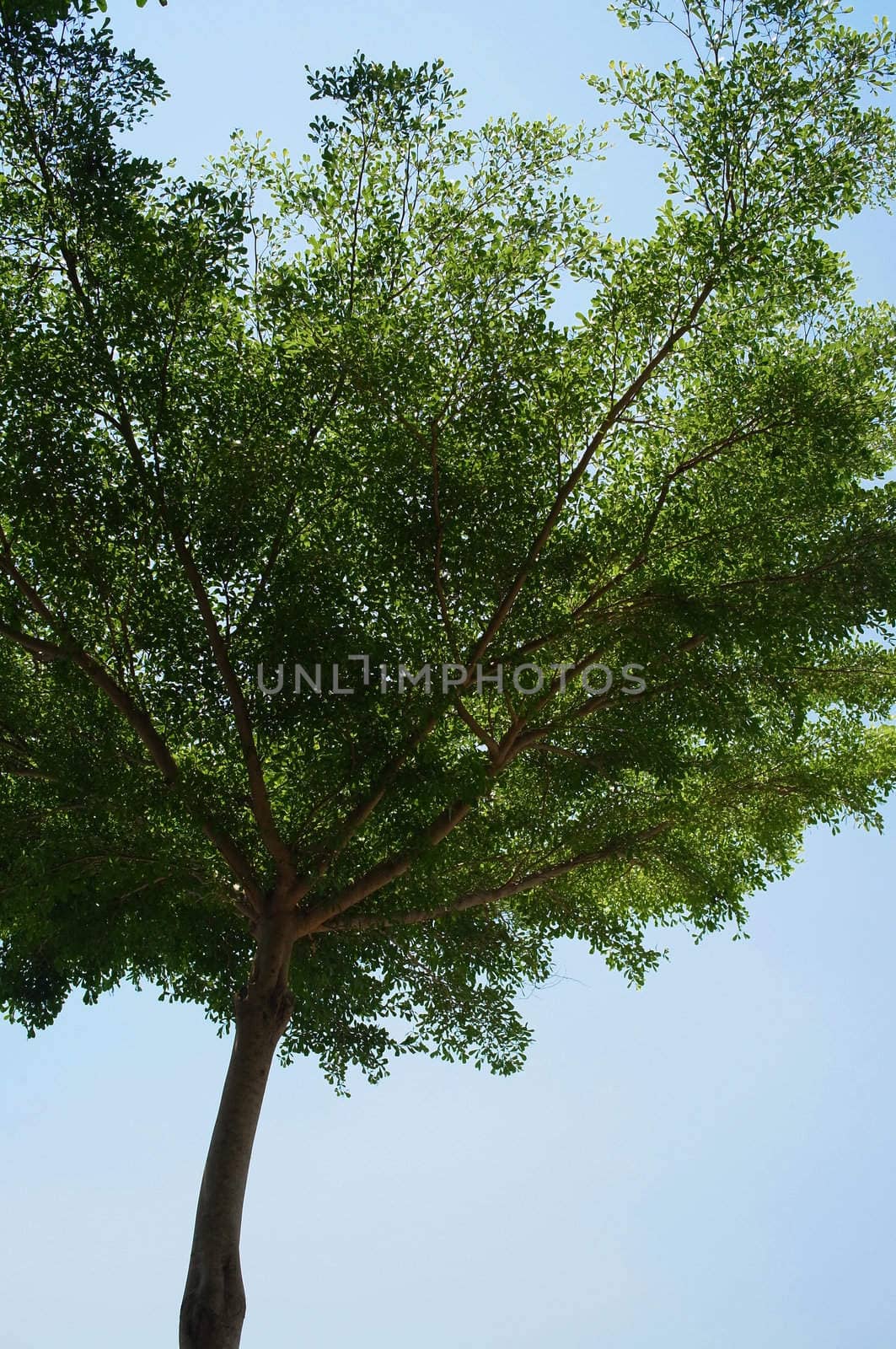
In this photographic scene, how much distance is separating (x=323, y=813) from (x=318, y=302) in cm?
359

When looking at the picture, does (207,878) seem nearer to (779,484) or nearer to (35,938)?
(35,938)

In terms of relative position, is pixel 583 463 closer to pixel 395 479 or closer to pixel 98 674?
pixel 395 479

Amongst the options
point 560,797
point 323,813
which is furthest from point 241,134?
point 560,797

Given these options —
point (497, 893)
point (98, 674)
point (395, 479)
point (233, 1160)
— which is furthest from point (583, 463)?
point (233, 1160)

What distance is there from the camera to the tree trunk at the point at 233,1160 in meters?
7.21

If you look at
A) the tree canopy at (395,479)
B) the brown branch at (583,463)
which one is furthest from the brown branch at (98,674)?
the brown branch at (583,463)

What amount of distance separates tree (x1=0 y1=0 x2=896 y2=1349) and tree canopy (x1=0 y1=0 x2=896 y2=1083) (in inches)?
1.1

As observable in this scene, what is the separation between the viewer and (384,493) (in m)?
7.50

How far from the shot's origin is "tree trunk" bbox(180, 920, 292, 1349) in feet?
23.7

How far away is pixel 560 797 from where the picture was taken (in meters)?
9.55

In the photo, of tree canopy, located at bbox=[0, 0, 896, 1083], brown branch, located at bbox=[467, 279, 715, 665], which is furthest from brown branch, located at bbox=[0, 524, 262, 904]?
brown branch, located at bbox=[467, 279, 715, 665]

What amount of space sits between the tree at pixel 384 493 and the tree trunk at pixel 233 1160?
0.09 ft

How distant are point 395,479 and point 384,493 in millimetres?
140

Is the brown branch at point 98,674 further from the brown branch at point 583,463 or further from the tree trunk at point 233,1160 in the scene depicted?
the brown branch at point 583,463
